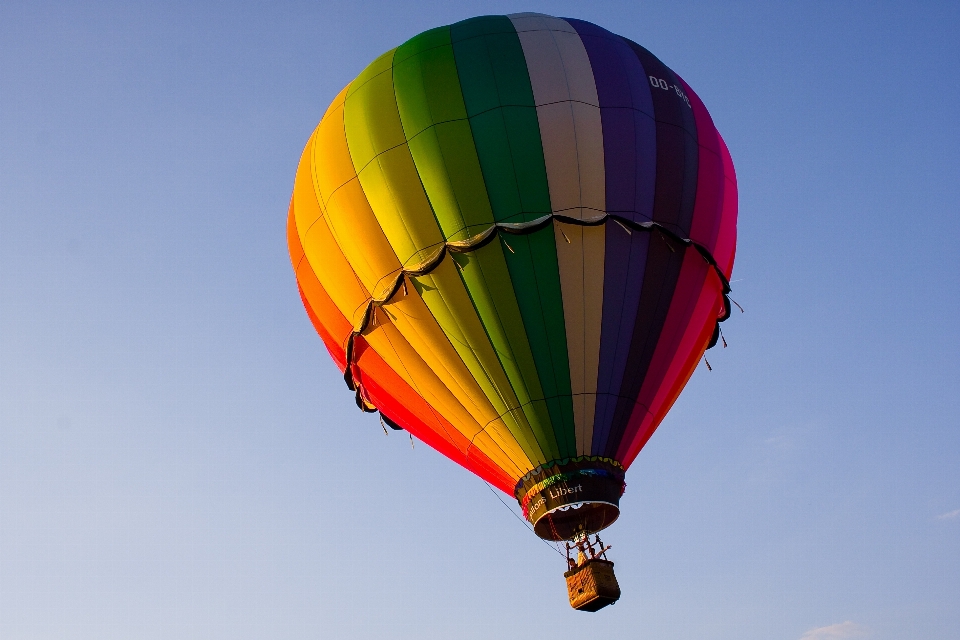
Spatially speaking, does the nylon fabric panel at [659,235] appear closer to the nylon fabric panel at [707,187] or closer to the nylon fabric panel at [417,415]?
the nylon fabric panel at [707,187]

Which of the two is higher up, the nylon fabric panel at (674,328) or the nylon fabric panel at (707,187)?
the nylon fabric panel at (707,187)

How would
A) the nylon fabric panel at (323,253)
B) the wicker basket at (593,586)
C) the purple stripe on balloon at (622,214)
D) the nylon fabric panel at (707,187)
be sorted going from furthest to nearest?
1. the nylon fabric panel at (707,187)
2. the nylon fabric panel at (323,253)
3. the purple stripe on balloon at (622,214)
4. the wicker basket at (593,586)

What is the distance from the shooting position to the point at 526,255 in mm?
13492

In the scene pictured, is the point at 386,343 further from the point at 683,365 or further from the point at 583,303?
the point at 683,365

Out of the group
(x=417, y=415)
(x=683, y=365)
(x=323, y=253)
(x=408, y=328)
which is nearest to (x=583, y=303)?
(x=683, y=365)

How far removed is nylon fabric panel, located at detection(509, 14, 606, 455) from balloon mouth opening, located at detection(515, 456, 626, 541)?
0.79 ft

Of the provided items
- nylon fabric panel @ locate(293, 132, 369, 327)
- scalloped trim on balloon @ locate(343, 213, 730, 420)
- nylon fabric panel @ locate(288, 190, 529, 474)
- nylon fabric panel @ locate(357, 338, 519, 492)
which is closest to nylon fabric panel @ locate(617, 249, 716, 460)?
scalloped trim on balloon @ locate(343, 213, 730, 420)

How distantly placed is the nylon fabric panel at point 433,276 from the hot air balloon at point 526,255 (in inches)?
0.8

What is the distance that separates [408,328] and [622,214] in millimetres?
2479

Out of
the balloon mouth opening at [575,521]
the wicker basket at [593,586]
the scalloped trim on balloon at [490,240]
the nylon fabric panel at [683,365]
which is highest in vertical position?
the scalloped trim on balloon at [490,240]

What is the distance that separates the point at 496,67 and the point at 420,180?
60.5 inches

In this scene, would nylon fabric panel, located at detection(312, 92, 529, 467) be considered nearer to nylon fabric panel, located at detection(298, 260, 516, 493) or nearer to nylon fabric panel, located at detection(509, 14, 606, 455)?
nylon fabric panel, located at detection(298, 260, 516, 493)

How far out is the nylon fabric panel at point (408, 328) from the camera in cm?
1371

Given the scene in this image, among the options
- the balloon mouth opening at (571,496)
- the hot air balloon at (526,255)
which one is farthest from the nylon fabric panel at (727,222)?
the balloon mouth opening at (571,496)
